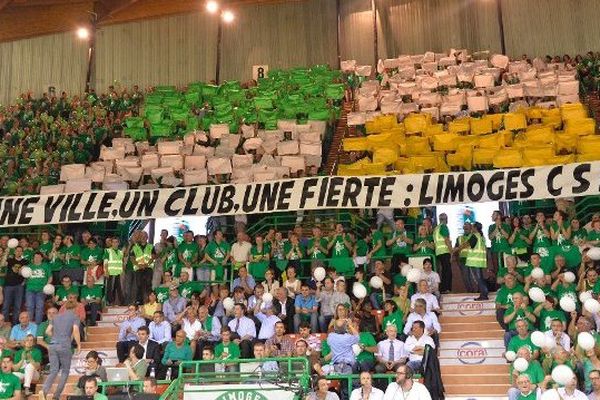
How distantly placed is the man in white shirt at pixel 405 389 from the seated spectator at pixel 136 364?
3.74 meters

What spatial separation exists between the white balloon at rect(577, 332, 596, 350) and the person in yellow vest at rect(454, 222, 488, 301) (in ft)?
11.3

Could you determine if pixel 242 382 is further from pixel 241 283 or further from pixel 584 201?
pixel 584 201

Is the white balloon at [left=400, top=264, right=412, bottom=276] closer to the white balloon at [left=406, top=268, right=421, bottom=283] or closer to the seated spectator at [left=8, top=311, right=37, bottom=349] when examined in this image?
the white balloon at [left=406, top=268, right=421, bottom=283]

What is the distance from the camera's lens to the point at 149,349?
12750 millimetres

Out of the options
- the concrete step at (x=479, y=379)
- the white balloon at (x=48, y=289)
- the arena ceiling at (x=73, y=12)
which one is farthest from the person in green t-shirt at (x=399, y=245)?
the arena ceiling at (x=73, y=12)

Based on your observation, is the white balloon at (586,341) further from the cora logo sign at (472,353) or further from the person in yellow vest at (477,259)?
the person in yellow vest at (477,259)

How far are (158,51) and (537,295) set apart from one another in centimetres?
1912

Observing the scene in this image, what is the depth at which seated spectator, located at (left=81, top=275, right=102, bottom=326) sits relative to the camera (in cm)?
1509

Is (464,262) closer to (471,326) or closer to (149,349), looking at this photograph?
(471,326)

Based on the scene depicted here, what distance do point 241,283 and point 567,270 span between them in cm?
547

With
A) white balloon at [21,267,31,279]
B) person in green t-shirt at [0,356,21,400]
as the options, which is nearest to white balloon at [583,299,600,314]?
person in green t-shirt at [0,356,21,400]

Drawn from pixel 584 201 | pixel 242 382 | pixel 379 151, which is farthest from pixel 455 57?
pixel 242 382

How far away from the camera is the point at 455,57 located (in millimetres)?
24500

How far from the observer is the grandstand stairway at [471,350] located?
12117 millimetres
